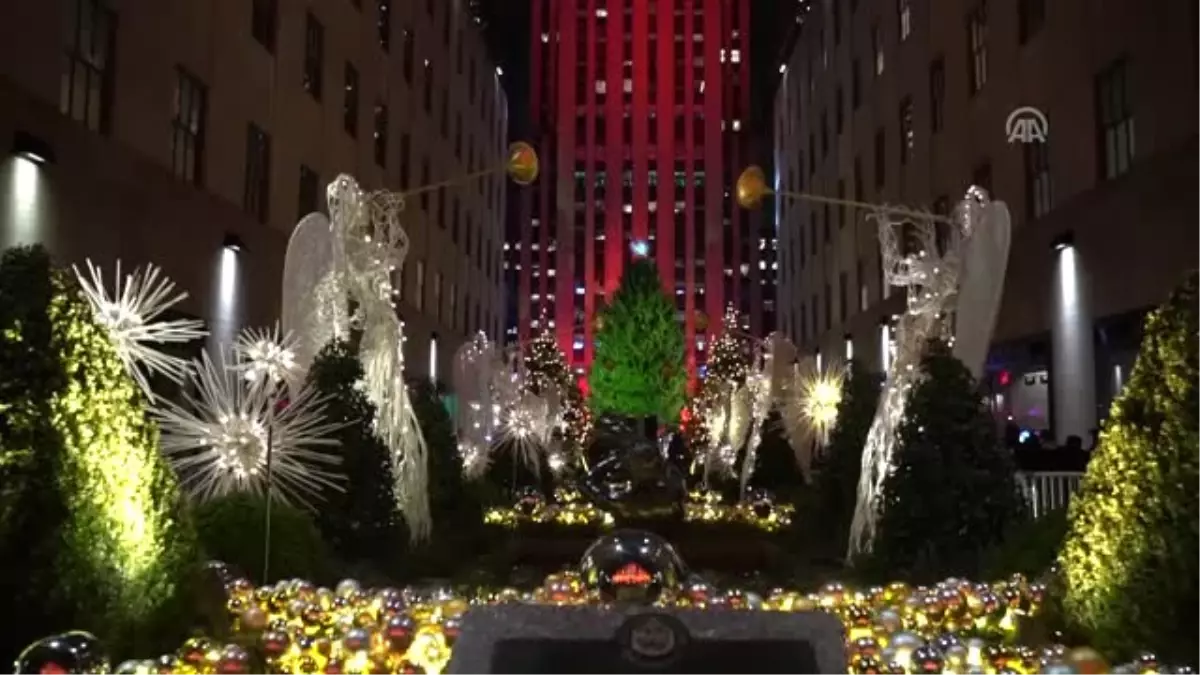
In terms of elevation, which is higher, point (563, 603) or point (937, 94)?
point (937, 94)

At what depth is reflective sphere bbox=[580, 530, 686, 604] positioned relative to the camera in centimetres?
491

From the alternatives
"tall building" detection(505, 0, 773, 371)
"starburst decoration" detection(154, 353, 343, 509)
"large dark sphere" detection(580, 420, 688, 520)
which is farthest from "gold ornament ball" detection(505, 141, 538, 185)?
"tall building" detection(505, 0, 773, 371)

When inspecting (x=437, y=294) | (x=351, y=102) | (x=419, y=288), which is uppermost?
(x=351, y=102)

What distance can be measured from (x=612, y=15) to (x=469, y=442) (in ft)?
217

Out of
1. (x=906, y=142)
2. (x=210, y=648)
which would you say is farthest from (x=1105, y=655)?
(x=906, y=142)

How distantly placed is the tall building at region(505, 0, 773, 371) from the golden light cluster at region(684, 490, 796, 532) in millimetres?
59920

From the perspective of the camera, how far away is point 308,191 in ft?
76.2

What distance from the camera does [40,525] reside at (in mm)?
5238

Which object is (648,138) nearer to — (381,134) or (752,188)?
(381,134)

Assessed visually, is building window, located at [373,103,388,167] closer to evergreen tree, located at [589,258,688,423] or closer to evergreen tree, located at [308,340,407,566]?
evergreen tree, located at [308,340,407,566]

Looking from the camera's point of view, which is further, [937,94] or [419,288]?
[419,288]

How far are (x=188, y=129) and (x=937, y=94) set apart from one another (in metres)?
16.7

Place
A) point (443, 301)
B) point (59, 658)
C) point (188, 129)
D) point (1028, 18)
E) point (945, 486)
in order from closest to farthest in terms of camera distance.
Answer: point (59, 658), point (945, 486), point (188, 129), point (1028, 18), point (443, 301)

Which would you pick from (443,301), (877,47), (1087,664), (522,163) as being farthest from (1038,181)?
(443,301)
